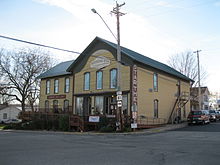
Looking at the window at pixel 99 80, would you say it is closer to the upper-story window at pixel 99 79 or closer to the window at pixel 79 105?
the upper-story window at pixel 99 79

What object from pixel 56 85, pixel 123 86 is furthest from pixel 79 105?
pixel 123 86


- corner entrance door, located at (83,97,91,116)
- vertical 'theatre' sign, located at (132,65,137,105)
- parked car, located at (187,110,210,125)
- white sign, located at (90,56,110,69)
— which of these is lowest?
parked car, located at (187,110,210,125)

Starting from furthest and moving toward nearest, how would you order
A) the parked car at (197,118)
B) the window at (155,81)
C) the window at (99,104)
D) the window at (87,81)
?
the window at (87,81) → the window at (155,81) → the window at (99,104) → the parked car at (197,118)

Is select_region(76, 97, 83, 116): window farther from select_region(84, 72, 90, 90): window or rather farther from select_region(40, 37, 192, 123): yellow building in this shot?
select_region(84, 72, 90, 90): window

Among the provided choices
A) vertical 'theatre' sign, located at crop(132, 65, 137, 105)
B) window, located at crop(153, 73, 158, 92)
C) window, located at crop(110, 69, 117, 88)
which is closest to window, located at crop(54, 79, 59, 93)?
window, located at crop(110, 69, 117, 88)

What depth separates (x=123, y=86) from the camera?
2506cm

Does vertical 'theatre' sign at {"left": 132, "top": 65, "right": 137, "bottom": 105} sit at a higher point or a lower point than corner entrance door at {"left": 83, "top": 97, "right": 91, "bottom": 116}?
higher

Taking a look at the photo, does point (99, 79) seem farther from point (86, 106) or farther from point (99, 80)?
point (86, 106)

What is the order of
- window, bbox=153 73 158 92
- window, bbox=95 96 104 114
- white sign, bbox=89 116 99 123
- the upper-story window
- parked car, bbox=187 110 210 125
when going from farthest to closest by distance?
the upper-story window
window, bbox=153 73 158 92
window, bbox=95 96 104 114
parked car, bbox=187 110 210 125
white sign, bbox=89 116 99 123

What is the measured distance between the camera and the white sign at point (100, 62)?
1073 inches

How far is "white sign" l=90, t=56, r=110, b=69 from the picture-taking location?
27.2 metres

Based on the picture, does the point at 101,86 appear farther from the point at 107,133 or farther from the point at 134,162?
the point at 134,162

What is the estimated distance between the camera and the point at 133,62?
80.7 feet

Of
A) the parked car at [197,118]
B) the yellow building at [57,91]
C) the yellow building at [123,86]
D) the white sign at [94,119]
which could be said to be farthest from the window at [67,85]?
the parked car at [197,118]
